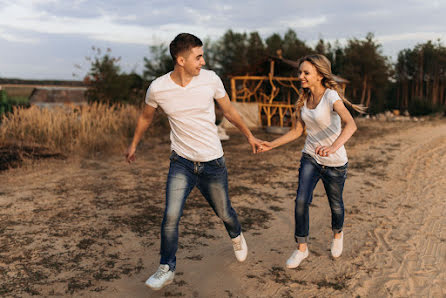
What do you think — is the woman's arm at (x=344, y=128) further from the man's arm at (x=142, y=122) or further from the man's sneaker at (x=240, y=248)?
the man's arm at (x=142, y=122)

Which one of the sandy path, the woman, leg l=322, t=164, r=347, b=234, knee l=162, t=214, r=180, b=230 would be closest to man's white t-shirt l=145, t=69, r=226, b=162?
knee l=162, t=214, r=180, b=230

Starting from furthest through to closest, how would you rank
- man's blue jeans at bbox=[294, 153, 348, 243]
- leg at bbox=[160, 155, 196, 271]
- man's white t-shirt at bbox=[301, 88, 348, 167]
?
man's blue jeans at bbox=[294, 153, 348, 243]
man's white t-shirt at bbox=[301, 88, 348, 167]
leg at bbox=[160, 155, 196, 271]

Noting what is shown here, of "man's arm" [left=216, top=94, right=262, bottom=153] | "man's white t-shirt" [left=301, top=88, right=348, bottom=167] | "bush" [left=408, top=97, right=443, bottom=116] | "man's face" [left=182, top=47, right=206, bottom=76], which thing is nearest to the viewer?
"man's face" [left=182, top=47, right=206, bottom=76]

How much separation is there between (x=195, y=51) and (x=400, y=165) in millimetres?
7723

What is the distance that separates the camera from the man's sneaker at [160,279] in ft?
10.5

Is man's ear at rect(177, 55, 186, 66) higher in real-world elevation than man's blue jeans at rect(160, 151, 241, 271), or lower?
higher

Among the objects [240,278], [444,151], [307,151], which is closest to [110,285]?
[240,278]

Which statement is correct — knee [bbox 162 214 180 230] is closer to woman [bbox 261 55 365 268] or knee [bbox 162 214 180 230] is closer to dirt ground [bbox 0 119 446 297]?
dirt ground [bbox 0 119 446 297]

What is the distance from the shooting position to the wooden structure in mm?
16672

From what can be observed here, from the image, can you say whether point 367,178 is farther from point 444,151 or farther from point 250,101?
point 250,101

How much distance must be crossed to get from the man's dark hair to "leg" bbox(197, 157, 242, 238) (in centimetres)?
90

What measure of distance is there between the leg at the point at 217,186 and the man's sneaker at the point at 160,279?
0.65m

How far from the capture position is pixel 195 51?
10.2ft

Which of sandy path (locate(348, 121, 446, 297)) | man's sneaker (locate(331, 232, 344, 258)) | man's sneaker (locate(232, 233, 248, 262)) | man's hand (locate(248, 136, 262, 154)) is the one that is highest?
man's hand (locate(248, 136, 262, 154))
